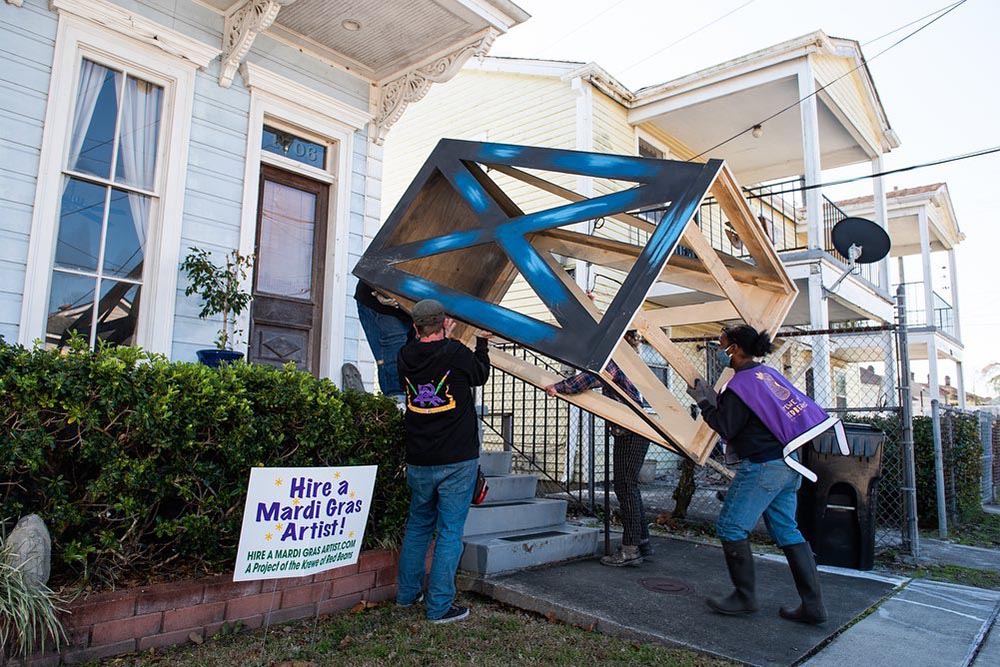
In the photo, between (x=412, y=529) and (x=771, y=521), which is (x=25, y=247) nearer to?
(x=412, y=529)

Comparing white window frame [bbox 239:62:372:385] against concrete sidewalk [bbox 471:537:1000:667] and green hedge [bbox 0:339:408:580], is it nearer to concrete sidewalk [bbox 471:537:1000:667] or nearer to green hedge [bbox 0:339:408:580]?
green hedge [bbox 0:339:408:580]

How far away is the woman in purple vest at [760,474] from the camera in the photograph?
3.72m

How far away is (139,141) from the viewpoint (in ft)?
18.2

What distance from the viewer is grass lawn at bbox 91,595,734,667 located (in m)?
3.09

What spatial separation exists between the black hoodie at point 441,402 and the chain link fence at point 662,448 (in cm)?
169

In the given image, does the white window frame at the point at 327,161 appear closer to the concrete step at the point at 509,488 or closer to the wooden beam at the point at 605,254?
the concrete step at the point at 509,488

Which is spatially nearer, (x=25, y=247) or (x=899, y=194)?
(x=25, y=247)

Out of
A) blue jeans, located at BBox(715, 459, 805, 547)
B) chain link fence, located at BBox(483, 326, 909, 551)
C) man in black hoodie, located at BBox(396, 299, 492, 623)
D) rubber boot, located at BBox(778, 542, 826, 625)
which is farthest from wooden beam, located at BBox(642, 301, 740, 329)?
rubber boot, located at BBox(778, 542, 826, 625)

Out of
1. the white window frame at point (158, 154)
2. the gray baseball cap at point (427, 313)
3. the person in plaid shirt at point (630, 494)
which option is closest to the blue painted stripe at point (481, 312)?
the gray baseball cap at point (427, 313)

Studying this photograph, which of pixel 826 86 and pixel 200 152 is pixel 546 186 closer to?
pixel 200 152

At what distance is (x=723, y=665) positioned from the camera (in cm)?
310

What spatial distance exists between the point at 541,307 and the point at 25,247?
25.4ft

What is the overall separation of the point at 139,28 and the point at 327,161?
80.7 inches

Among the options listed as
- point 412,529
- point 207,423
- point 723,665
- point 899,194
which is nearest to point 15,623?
point 207,423
